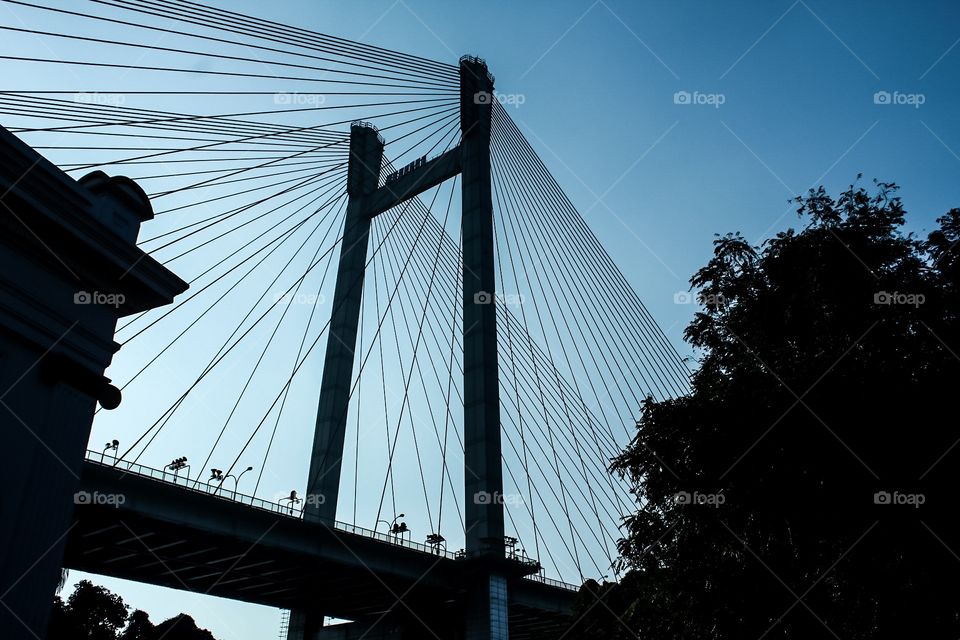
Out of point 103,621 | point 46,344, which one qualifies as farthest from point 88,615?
point 46,344

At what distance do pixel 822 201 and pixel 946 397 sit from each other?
581 cm

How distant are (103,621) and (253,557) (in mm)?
30479

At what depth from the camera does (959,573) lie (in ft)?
45.3

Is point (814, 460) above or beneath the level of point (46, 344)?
beneath

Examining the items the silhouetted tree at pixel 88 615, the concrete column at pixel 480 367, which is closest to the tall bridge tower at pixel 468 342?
the concrete column at pixel 480 367

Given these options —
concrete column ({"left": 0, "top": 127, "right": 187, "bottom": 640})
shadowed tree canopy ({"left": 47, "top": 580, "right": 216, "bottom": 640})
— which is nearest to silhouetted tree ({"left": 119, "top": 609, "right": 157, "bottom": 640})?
shadowed tree canopy ({"left": 47, "top": 580, "right": 216, "bottom": 640})

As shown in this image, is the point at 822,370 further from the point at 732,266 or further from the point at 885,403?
the point at 732,266

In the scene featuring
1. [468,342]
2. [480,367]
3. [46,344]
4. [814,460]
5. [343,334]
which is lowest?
[814,460]

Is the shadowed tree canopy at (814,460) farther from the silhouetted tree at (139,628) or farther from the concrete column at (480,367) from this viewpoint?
the silhouetted tree at (139,628)

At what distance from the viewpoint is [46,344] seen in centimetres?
1633

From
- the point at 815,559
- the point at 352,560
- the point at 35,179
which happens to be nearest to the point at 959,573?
the point at 815,559

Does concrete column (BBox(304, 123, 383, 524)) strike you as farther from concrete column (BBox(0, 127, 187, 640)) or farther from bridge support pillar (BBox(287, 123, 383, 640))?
concrete column (BBox(0, 127, 187, 640))

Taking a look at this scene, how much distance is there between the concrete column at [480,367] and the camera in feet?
129

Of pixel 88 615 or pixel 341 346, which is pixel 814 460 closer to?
pixel 341 346
